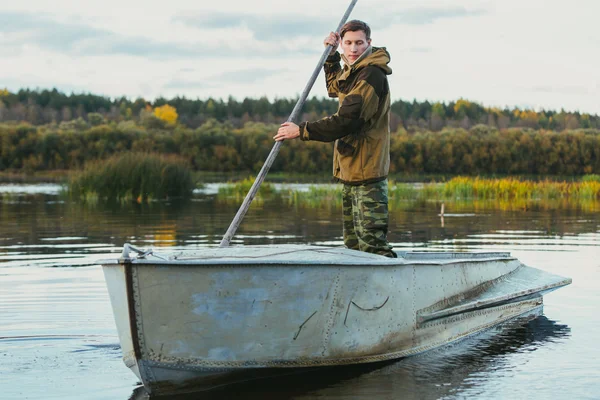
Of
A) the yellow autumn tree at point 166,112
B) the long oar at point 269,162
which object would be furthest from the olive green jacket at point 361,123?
Answer: the yellow autumn tree at point 166,112

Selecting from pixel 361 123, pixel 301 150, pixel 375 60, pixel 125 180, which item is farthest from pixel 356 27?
pixel 301 150

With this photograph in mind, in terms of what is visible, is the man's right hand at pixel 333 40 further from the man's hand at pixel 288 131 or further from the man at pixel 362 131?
the man's hand at pixel 288 131

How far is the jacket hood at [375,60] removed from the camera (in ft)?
21.7

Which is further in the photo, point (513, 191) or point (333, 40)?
point (513, 191)

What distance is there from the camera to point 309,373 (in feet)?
20.4

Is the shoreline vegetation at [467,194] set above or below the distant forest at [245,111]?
below

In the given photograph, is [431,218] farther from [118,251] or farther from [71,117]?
[71,117]

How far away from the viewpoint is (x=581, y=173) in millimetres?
49938

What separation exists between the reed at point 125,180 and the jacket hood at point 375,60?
2034 cm

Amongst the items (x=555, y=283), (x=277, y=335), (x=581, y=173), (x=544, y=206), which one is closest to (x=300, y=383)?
(x=277, y=335)

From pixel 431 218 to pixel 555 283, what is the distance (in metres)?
11.2

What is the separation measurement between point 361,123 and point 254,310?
1.70 m

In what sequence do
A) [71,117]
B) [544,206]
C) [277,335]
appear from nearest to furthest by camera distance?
[277,335]
[544,206]
[71,117]

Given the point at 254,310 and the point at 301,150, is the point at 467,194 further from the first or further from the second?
the point at 254,310
